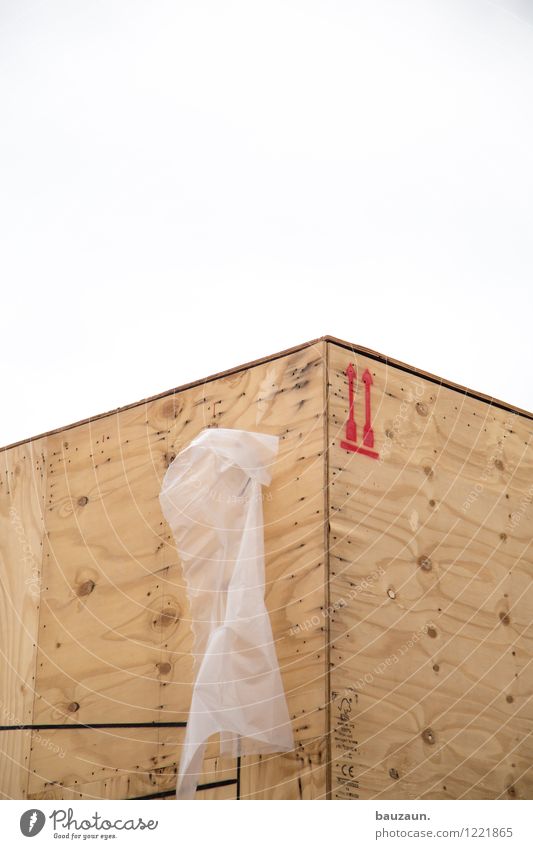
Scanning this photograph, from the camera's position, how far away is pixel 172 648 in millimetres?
5539

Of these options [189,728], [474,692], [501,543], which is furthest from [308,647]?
[501,543]

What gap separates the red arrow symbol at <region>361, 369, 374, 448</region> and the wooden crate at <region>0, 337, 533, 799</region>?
0.01m

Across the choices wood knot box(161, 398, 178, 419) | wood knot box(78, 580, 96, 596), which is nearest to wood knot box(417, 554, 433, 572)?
wood knot box(161, 398, 178, 419)

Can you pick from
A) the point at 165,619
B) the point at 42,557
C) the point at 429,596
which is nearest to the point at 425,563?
the point at 429,596

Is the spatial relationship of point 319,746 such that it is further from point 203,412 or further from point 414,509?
point 203,412

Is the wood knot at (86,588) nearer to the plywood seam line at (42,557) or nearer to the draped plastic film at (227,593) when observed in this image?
the plywood seam line at (42,557)

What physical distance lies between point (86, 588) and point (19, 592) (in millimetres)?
562

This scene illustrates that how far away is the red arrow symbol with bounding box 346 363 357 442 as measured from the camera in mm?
5312

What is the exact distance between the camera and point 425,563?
5.52 m

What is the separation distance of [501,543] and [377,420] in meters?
0.97

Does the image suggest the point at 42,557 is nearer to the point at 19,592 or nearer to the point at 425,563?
the point at 19,592

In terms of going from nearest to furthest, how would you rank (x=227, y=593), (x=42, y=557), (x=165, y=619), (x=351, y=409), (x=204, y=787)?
(x=227, y=593)
(x=204, y=787)
(x=351, y=409)
(x=165, y=619)
(x=42, y=557)

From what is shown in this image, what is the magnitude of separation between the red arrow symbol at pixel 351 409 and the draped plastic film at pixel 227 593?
33 centimetres

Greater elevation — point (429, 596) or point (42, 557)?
point (42, 557)
